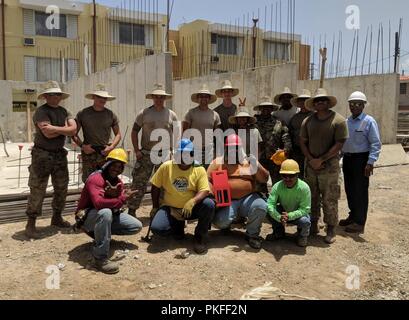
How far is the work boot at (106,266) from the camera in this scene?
154 inches

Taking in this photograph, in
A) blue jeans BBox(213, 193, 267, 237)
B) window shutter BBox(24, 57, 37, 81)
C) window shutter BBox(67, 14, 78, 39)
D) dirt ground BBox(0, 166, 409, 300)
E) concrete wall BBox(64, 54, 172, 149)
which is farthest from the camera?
window shutter BBox(67, 14, 78, 39)

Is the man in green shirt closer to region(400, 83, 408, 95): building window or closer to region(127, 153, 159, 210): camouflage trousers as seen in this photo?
region(127, 153, 159, 210): camouflage trousers

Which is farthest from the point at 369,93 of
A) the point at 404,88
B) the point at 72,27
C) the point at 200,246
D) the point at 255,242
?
the point at 404,88

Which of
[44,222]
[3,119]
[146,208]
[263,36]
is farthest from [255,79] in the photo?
[263,36]

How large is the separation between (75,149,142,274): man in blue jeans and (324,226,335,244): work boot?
218 cm

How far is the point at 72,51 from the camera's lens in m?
24.4

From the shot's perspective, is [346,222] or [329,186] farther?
[346,222]

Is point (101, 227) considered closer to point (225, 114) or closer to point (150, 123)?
point (150, 123)

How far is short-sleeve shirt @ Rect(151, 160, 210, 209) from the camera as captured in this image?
4.51 m

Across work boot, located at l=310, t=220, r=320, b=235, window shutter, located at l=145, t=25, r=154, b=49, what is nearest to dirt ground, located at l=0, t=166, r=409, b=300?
work boot, located at l=310, t=220, r=320, b=235

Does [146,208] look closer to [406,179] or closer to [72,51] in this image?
[406,179]

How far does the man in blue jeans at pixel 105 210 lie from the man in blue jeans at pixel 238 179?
3.32ft

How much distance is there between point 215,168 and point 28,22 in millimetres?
23101

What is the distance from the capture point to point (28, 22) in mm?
23844
